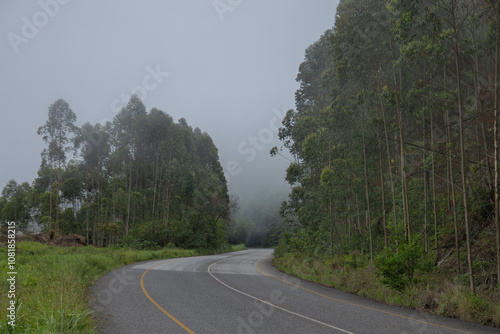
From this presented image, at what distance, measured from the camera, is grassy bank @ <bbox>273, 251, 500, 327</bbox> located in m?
7.97

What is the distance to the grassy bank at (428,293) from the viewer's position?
7969 mm

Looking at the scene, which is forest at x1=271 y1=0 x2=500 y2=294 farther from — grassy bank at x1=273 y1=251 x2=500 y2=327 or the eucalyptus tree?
the eucalyptus tree

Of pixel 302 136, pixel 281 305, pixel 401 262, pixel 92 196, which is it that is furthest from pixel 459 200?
pixel 92 196

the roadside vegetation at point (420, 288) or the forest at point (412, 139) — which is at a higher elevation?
the forest at point (412, 139)

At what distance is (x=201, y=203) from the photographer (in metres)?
40.5

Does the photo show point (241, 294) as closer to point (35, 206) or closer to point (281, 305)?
point (281, 305)

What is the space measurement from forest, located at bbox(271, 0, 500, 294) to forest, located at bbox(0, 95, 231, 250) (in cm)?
1924

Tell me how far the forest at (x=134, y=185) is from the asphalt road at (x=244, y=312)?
24238 mm

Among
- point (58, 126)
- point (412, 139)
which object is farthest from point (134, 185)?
point (412, 139)

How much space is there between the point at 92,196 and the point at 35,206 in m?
11.8

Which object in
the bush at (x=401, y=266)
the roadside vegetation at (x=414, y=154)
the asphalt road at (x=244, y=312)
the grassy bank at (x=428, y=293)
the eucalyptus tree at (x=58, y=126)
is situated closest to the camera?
the asphalt road at (x=244, y=312)

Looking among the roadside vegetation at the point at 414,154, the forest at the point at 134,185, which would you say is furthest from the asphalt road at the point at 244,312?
the forest at the point at 134,185

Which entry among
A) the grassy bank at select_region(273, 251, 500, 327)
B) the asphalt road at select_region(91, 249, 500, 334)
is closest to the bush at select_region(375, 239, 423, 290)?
the grassy bank at select_region(273, 251, 500, 327)

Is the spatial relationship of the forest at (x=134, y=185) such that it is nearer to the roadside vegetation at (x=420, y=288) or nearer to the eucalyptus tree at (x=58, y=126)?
the eucalyptus tree at (x=58, y=126)
